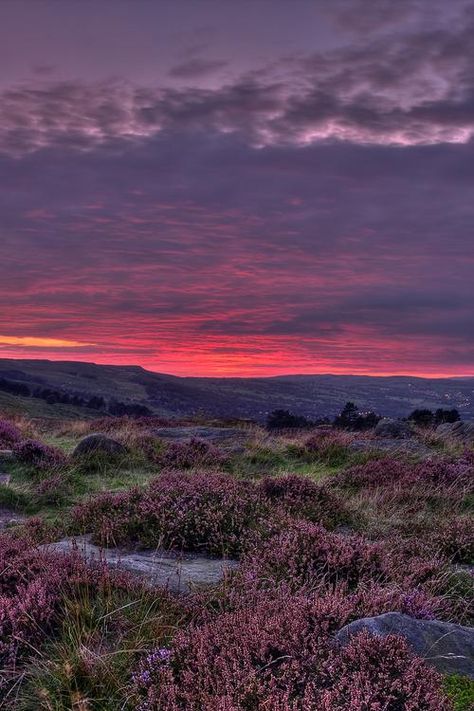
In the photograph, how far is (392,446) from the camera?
65.2 feet

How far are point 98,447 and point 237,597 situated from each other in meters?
12.1

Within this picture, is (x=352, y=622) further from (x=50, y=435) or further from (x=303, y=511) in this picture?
(x=50, y=435)

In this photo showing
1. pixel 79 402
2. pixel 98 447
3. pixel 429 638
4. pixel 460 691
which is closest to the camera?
pixel 460 691

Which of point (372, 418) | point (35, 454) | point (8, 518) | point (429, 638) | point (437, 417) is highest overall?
point (437, 417)

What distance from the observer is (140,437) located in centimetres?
1970

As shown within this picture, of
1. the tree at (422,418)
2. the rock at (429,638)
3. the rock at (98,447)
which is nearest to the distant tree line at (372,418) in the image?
the tree at (422,418)

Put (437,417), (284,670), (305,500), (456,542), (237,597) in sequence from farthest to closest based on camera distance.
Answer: (437,417) < (305,500) < (456,542) < (237,597) < (284,670)

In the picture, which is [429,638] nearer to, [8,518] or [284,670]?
[284,670]

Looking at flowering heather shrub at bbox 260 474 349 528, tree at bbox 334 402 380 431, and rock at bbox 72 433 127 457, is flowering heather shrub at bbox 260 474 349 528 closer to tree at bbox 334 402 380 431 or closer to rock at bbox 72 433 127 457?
rock at bbox 72 433 127 457

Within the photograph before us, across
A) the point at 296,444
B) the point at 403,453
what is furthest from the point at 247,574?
the point at 296,444

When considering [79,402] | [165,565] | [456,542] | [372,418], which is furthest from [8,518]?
[79,402]

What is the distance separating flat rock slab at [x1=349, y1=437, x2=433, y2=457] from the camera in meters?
18.7

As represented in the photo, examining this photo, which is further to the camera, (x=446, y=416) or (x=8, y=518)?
(x=446, y=416)

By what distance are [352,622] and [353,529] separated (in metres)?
5.74
